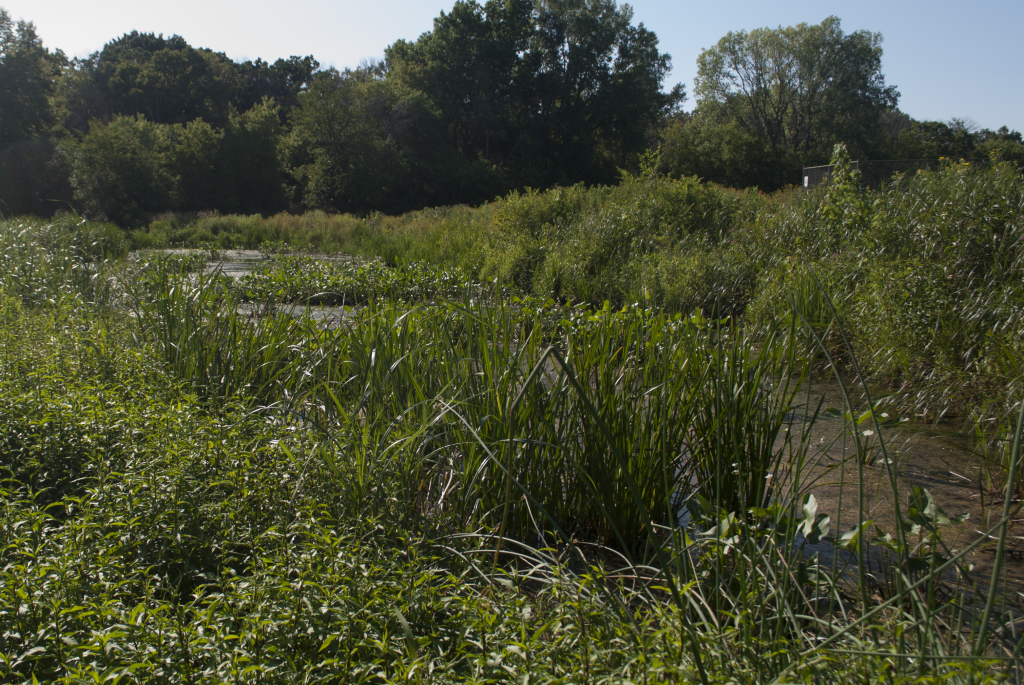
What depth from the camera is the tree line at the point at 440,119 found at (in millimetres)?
26125

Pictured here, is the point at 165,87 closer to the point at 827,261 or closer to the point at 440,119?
the point at 440,119

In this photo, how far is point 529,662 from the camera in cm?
132

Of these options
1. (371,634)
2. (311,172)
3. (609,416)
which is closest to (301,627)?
(371,634)

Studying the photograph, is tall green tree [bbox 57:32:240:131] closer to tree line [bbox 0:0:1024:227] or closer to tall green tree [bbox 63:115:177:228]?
tree line [bbox 0:0:1024:227]

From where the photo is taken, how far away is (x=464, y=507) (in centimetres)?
234

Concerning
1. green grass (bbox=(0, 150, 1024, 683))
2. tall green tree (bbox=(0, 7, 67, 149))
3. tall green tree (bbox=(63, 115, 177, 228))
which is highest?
tall green tree (bbox=(0, 7, 67, 149))

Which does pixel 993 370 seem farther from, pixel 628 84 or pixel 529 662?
pixel 628 84

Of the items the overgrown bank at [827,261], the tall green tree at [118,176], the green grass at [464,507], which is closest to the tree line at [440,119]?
the tall green tree at [118,176]

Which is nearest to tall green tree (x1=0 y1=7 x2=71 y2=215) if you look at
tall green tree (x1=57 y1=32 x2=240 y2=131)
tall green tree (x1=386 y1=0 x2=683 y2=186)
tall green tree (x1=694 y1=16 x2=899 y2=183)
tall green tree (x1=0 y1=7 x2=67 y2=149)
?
tall green tree (x1=0 y1=7 x2=67 y2=149)

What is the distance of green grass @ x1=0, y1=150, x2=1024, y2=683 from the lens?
1328 millimetres

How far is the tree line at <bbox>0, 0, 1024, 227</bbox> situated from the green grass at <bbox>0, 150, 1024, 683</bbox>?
71.4 ft

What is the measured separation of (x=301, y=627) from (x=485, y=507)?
1025mm

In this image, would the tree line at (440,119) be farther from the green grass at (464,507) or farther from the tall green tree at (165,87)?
the green grass at (464,507)

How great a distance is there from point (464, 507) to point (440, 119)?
3569 centimetres
